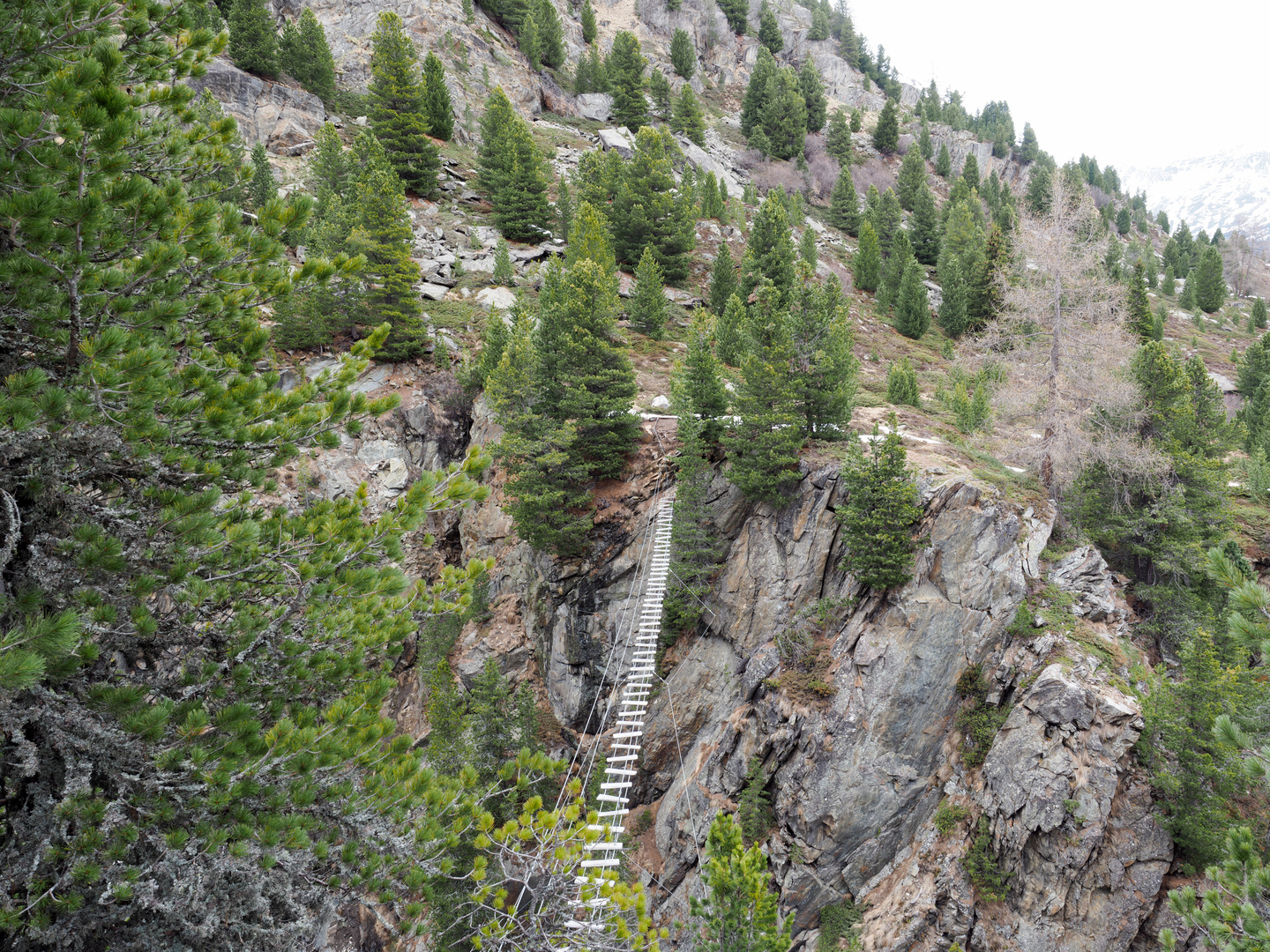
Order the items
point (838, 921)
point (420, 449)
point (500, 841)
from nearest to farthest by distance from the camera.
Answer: point (500, 841), point (838, 921), point (420, 449)

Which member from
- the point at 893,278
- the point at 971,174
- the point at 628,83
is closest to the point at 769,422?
the point at 893,278

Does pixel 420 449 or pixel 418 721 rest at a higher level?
pixel 420 449

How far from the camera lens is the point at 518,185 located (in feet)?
110

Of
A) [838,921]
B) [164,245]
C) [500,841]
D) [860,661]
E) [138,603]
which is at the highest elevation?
[164,245]

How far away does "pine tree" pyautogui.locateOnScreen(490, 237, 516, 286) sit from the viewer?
2947cm

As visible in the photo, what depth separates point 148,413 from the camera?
153 inches

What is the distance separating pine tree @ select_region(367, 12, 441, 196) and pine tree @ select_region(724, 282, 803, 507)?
29366mm

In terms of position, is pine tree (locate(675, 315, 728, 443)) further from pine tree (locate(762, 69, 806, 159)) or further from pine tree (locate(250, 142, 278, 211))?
pine tree (locate(762, 69, 806, 159))

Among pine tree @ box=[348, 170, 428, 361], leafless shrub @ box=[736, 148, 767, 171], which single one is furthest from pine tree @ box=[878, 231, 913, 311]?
pine tree @ box=[348, 170, 428, 361]

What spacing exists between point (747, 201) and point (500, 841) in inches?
1849

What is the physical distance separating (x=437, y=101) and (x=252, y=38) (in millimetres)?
10996

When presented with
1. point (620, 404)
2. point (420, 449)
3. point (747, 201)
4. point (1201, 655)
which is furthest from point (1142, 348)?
point (747, 201)

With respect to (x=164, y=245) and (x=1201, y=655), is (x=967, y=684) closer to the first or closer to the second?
(x=1201, y=655)

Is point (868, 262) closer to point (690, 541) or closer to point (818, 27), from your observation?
point (690, 541)
